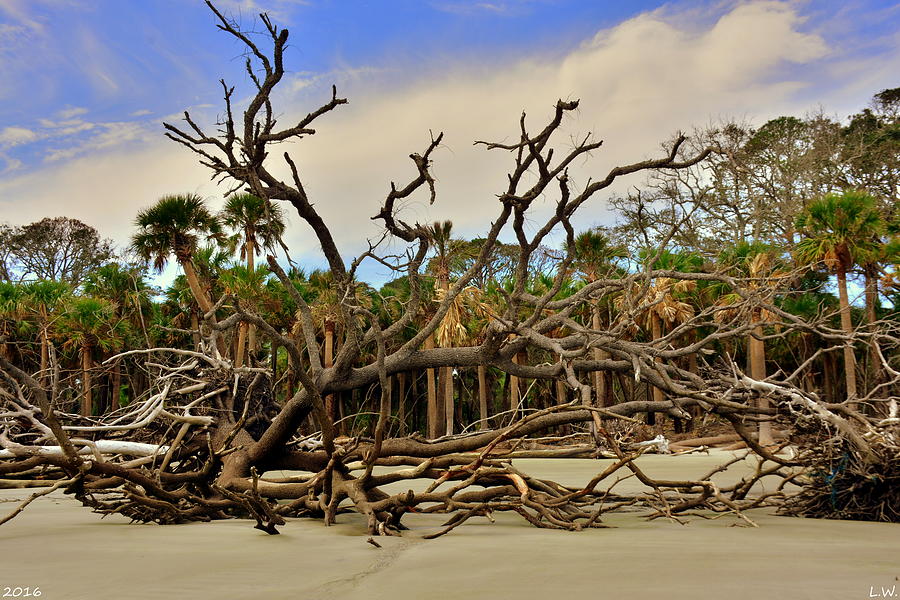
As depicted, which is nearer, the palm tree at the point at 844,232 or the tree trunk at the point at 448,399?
the palm tree at the point at 844,232

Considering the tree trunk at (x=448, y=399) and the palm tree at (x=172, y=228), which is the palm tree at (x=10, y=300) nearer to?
the palm tree at (x=172, y=228)

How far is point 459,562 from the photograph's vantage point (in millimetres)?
4176

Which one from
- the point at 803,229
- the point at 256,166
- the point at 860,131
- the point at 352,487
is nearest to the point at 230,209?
the point at 803,229

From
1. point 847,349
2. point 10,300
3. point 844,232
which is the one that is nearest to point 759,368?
point 847,349

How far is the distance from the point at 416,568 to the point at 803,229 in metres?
21.4

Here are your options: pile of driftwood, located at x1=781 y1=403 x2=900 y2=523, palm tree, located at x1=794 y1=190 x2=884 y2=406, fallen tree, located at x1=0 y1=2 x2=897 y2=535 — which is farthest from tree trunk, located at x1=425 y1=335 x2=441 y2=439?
pile of driftwood, located at x1=781 y1=403 x2=900 y2=523

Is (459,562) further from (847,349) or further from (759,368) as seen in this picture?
(759,368)

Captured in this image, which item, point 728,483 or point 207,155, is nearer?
point 207,155

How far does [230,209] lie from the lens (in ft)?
90.4

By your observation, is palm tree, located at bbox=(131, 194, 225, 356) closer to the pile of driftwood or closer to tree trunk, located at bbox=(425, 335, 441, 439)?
tree trunk, located at bbox=(425, 335, 441, 439)

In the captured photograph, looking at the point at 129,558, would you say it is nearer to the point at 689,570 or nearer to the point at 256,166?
the point at 689,570

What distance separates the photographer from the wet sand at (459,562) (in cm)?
341

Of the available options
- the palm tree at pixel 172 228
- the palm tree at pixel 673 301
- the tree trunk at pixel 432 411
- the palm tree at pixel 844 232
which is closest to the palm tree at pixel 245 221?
the palm tree at pixel 172 228

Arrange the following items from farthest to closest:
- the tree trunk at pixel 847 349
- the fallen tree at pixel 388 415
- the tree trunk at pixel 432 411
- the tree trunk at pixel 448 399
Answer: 1. the tree trunk at pixel 432 411
2. the tree trunk at pixel 448 399
3. the tree trunk at pixel 847 349
4. the fallen tree at pixel 388 415
